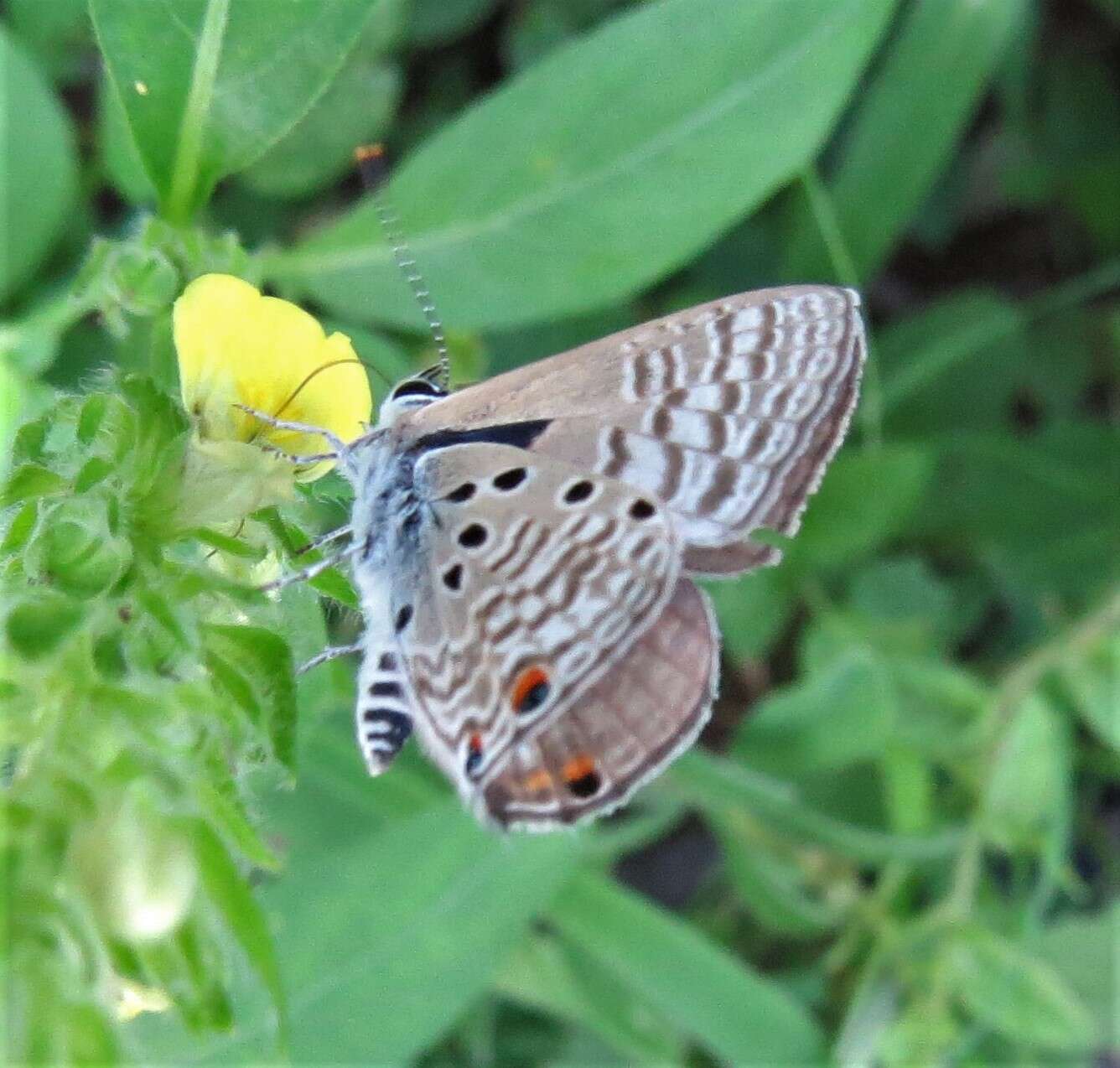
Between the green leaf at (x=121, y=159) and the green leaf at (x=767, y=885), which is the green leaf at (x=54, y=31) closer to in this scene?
the green leaf at (x=121, y=159)

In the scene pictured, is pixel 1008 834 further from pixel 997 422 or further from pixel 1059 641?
pixel 997 422

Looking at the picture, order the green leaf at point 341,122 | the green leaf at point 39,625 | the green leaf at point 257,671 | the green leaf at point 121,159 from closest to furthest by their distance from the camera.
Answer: the green leaf at point 39,625 → the green leaf at point 257,671 → the green leaf at point 121,159 → the green leaf at point 341,122

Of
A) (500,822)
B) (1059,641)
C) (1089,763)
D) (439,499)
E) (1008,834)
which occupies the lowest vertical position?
(1089,763)

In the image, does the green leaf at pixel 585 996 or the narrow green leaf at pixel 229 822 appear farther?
the green leaf at pixel 585 996

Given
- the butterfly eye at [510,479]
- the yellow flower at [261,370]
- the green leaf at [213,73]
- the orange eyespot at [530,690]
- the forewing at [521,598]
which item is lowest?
the orange eyespot at [530,690]

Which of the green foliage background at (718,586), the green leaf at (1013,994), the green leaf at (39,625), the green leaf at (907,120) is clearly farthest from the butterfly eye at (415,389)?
the green leaf at (1013,994)

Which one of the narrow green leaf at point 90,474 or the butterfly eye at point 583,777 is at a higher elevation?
the narrow green leaf at point 90,474

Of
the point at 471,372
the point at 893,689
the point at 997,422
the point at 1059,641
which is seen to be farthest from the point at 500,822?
the point at 997,422
